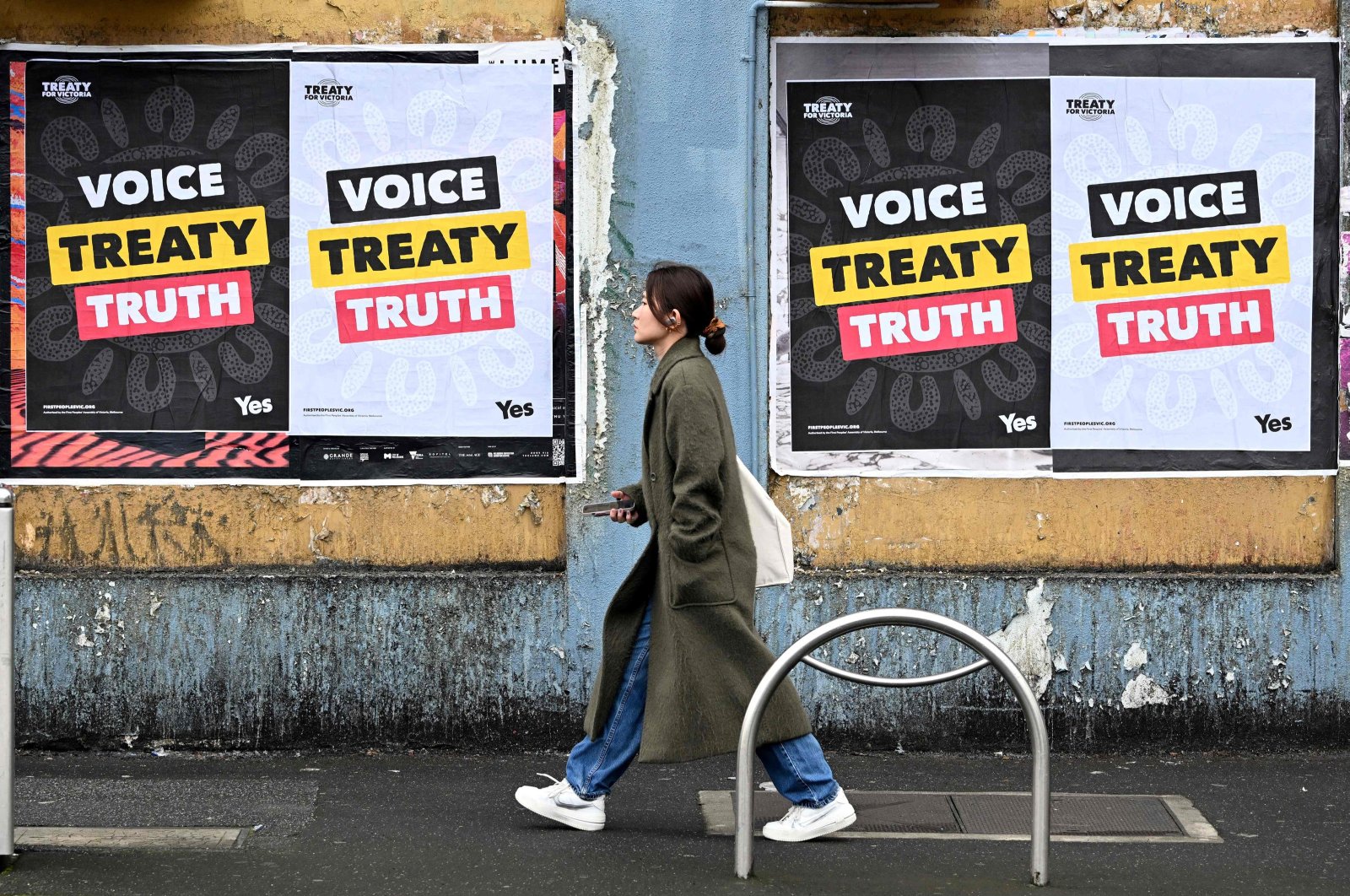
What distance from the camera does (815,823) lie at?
4961 millimetres

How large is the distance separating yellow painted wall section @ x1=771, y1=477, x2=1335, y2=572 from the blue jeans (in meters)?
1.73

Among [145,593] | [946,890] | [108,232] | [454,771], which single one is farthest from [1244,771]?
[108,232]

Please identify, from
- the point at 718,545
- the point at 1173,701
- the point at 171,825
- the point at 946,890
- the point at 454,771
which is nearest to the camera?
the point at 946,890

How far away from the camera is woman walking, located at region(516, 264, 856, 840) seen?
4.78 m

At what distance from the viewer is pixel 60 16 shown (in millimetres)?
6594

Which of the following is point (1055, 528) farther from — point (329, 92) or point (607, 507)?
point (329, 92)

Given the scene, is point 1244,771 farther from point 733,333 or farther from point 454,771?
point 454,771

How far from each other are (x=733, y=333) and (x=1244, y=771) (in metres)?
2.70

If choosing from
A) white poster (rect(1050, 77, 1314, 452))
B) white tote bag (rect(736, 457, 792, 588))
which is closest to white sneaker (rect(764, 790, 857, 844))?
white tote bag (rect(736, 457, 792, 588))

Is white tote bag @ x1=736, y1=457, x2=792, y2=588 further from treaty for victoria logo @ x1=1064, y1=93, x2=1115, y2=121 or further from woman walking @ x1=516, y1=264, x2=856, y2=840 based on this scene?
treaty for victoria logo @ x1=1064, y1=93, x2=1115, y2=121

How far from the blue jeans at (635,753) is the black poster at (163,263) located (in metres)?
2.34

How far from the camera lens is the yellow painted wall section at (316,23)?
21.7 feet

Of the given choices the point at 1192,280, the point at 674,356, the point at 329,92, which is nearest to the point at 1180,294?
the point at 1192,280

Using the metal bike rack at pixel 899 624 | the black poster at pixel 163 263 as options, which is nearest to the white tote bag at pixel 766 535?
the metal bike rack at pixel 899 624
